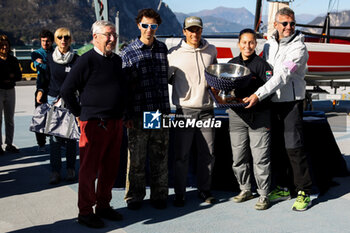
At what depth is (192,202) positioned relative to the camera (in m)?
4.43

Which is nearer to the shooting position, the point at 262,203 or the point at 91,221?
the point at 91,221

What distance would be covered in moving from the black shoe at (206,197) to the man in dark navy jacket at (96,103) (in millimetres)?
1246

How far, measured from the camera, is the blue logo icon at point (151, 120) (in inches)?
159

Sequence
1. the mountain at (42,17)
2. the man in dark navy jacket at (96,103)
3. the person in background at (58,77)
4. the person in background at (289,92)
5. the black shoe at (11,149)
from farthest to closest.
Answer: the mountain at (42,17), the black shoe at (11,149), the person in background at (58,77), the person in background at (289,92), the man in dark navy jacket at (96,103)

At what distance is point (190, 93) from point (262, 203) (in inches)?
56.6

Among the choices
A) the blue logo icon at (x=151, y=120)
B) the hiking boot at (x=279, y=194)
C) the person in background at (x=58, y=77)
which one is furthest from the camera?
the person in background at (x=58, y=77)

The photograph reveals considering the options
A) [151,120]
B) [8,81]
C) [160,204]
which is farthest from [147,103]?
[8,81]

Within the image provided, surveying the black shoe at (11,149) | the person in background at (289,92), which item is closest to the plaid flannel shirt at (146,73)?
the person in background at (289,92)

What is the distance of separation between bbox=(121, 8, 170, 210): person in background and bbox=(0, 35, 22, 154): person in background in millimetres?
3210

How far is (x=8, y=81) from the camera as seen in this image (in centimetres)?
638

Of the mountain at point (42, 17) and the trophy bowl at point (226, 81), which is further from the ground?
the mountain at point (42, 17)

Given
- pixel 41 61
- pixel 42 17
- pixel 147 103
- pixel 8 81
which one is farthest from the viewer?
pixel 42 17

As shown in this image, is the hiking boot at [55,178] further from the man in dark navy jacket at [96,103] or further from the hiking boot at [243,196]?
the hiking boot at [243,196]

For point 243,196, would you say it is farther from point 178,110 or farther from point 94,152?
point 94,152
